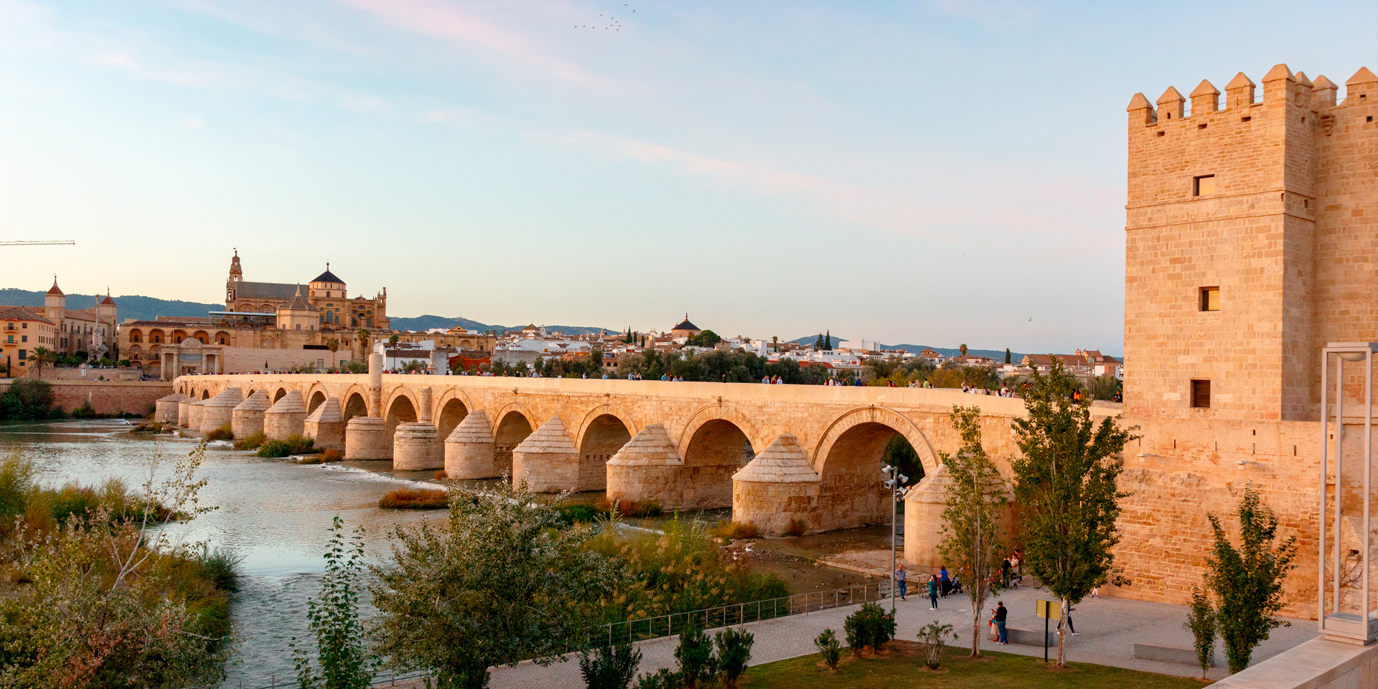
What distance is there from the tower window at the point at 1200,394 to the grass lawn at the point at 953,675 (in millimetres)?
5318

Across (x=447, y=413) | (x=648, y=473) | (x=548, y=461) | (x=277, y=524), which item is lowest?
(x=277, y=524)

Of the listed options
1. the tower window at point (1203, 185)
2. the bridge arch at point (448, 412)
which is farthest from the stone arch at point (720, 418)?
the bridge arch at point (448, 412)

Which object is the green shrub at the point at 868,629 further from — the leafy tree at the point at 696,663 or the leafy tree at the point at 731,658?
the leafy tree at the point at 696,663

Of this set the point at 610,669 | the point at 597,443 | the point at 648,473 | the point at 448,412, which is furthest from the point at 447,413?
the point at 610,669

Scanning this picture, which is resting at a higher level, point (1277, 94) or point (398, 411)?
point (1277, 94)

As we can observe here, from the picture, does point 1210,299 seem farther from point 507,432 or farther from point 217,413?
point 217,413

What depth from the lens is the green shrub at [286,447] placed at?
126ft

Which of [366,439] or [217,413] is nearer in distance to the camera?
[366,439]

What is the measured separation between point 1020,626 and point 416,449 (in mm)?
25113

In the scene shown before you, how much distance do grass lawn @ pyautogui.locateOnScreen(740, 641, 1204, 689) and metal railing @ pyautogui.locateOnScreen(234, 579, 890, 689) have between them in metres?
1.31

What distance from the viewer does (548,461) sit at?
26453mm

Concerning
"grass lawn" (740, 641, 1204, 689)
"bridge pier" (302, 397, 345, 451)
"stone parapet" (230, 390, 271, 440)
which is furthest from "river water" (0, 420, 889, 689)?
"grass lawn" (740, 641, 1204, 689)

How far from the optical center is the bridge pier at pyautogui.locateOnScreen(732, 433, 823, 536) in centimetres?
1947

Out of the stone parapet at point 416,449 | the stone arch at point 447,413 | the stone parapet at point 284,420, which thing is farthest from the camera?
the stone parapet at point 284,420
